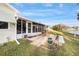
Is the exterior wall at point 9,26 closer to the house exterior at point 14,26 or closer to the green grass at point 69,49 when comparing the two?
the house exterior at point 14,26

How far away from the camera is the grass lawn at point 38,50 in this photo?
10.4 ft

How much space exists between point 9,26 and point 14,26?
0.06 meters

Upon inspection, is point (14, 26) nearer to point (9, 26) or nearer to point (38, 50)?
point (9, 26)

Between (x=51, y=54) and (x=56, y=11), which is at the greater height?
(x=56, y=11)

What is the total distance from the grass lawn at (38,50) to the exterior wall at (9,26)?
74mm

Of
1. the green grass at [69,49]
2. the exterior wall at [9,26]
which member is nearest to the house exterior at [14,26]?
the exterior wall at [9,26]

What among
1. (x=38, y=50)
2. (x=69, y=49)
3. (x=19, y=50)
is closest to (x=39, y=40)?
(x=38, y=50)

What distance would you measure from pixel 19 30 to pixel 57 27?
18.4 inches

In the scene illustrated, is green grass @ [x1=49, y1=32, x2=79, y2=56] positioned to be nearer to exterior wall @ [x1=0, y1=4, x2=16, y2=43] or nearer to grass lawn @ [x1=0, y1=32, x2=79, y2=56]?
grass lawn @ [x1=0, y1=32, x2=79, y2=56]

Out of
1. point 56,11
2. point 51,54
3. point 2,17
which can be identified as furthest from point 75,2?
point 2,17

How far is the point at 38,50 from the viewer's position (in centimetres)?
319

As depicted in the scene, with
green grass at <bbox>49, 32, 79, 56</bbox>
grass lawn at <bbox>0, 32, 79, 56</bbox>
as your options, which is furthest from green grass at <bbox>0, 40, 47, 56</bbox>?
green grass at <bbox>49, 32, 79, 56</bbox>

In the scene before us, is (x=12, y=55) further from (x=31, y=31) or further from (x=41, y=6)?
(x=41, y=6)

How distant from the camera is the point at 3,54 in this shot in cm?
315
